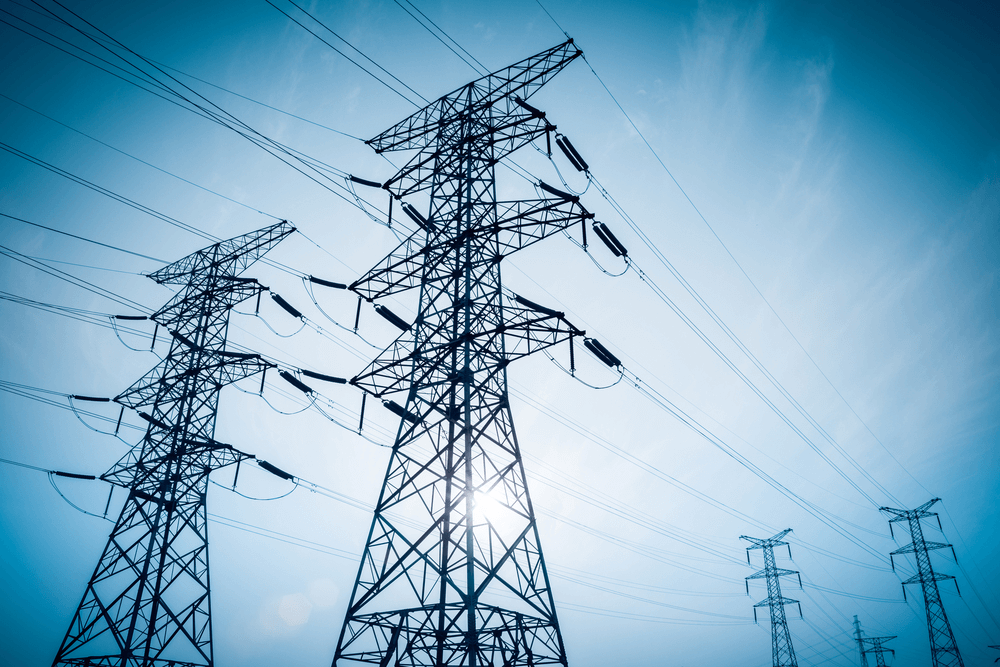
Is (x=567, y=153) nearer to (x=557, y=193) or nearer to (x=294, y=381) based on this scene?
(x=557, y=193)

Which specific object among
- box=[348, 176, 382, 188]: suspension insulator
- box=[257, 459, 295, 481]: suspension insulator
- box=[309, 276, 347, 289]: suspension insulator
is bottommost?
box=[257, 459, 295, 481]: suspension insulator

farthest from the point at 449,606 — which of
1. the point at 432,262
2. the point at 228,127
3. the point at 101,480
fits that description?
the point at 101,480

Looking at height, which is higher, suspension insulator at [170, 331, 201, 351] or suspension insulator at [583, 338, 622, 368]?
suspension insulator at [170, 331, 201, 351]

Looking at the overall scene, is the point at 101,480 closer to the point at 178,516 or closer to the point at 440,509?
the point at 178,516

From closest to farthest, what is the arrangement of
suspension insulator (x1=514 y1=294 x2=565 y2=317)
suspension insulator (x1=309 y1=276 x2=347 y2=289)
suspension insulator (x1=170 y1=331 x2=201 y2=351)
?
suspension insulator (x1=514 y1=294 x2=565 y2=317) < suspension insulator (x1=309 y1=276 x2=347 y2=289) < suspension insulator (x1=170 y1=331 x2=201 y2=351)

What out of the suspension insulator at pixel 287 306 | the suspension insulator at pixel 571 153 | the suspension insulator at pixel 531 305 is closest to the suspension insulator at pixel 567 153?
the suspension insulator at pixel 571 153

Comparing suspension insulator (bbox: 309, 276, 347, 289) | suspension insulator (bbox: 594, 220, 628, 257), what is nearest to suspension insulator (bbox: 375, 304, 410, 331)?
suspension insulator (bbox: 309, 276, 347, 289)

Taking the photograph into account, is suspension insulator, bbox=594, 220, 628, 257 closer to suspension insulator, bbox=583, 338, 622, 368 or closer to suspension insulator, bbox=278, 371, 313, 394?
suspension insulator, bbox=583, 338, 622, 368

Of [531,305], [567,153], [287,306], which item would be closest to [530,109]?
[567,153]
